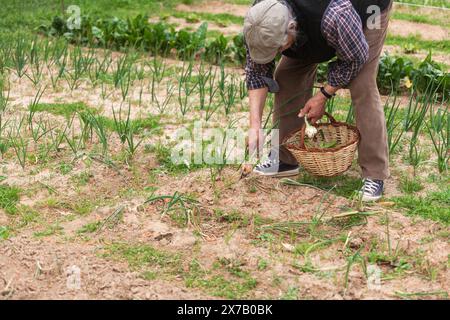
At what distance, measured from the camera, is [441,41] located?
673cm

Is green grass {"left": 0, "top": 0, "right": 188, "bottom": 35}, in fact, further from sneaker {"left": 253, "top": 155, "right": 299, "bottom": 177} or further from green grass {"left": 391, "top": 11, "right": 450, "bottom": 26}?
sneaker {"left": 253, "top": 155, "right": 299, "bottom": 177}

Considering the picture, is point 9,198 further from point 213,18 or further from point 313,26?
point 213,18

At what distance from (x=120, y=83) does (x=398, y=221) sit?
2429 millimetres

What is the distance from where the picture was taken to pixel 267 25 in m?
3.18

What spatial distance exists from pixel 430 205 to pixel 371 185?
0.30 meters

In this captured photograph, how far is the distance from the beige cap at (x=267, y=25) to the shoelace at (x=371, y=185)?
0.92 meters

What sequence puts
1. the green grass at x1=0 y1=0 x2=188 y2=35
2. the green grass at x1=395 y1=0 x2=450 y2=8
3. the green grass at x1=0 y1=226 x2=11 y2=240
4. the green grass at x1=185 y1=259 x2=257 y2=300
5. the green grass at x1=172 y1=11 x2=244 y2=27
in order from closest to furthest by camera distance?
the green grass at x1=185 y1=259 x2=257 y2=300
the green grass at x1=0 y1=226 x2=11 y2=240
the green grass at x1=0 y1=0 x2=188 y2=35
the green grass at x1=172 y1=11 x2=244 y2=27
the green grass at x1=395 y1=0 x2=450 y2=8

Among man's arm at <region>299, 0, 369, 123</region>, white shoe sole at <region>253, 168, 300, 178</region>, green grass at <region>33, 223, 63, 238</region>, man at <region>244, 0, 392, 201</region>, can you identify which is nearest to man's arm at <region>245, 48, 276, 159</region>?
man at <region>244, 0, 392, 201</region>

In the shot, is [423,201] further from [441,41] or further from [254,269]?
[441,41]

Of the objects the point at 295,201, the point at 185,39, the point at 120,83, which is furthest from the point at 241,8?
the point at 295,201

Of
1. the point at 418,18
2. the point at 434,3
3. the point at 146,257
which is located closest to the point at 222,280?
the point at 146,257

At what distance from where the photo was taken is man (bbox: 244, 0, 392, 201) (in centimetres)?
325
